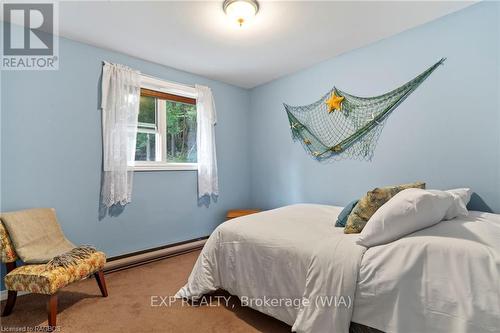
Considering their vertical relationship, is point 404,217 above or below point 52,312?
above

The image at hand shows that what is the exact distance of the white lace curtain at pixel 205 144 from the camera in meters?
3.47

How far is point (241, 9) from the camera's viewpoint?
2.00 meters

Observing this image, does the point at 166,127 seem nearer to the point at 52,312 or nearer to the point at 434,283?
the point at 52,312

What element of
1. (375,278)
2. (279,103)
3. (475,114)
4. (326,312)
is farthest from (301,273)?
(279,103)

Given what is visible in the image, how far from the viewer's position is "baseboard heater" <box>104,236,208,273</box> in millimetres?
2684

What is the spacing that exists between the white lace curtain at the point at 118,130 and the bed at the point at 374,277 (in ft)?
5.24

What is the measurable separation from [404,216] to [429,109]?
4.92 ft

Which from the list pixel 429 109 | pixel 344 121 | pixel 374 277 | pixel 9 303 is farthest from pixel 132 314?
pixel 429 109

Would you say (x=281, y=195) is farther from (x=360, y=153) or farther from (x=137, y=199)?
(x=137, y=199)

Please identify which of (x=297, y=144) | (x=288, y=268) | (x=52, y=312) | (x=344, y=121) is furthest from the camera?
(x=297, y=144)

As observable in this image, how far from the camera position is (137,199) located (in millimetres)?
2951

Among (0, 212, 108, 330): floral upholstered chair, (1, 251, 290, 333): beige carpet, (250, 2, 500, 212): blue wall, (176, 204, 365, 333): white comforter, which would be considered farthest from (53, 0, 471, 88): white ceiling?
(1, 251, 290, 333): beige carpet

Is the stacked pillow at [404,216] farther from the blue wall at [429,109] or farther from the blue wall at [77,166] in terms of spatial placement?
the blue wall at [77,166]

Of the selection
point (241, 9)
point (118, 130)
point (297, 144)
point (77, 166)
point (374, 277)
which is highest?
point (241, 9)
